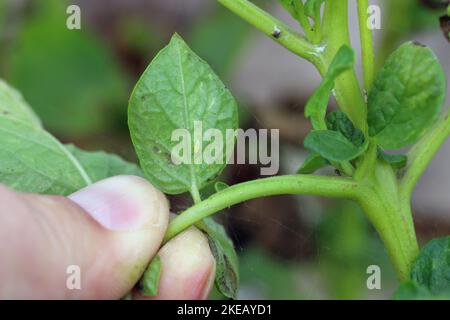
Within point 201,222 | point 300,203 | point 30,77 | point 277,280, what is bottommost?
point 277,280

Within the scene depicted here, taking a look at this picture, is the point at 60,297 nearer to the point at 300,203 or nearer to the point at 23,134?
the point at 23,134

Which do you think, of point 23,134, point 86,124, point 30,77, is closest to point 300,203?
point 86,124

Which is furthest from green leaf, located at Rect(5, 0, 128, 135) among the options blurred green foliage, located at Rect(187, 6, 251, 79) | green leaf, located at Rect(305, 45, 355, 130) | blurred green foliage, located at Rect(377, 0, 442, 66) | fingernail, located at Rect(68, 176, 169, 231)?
Answer: green leaf, located at Rect(305, 45, 355, 130)

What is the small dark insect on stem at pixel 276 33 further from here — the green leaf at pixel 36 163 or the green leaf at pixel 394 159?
the green leaf at pixel 36 163

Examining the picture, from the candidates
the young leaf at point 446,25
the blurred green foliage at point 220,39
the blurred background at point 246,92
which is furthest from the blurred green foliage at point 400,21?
A: the young leaf at point 446,25

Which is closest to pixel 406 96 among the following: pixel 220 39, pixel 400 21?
pixel 400 21

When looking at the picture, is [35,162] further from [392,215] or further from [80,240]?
[392,215]

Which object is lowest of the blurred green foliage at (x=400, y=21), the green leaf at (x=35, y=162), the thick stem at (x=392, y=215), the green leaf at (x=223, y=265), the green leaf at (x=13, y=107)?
the green leaf at (x=223, y=265)
